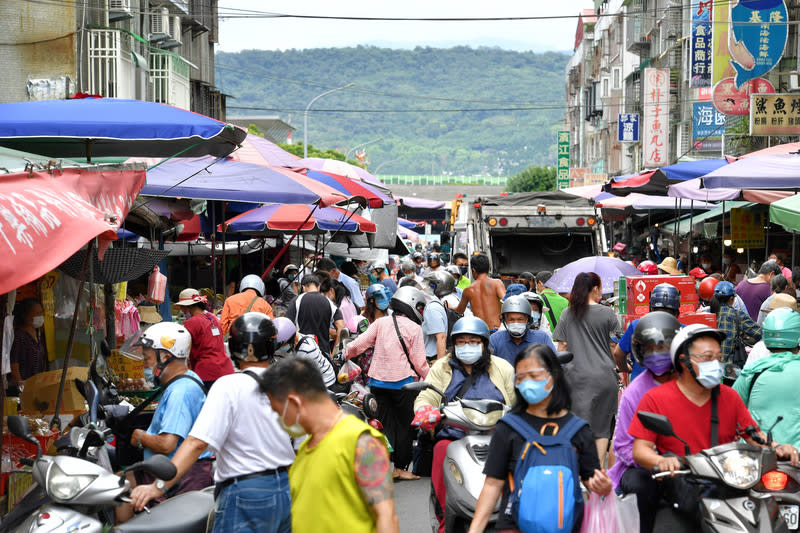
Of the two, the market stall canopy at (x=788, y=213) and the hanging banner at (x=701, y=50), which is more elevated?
the hanging banner at (x=701, y=50)

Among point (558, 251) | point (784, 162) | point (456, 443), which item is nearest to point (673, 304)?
point (456, 443)

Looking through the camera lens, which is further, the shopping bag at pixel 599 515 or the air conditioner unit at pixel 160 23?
the air conditioner unit at pixel 160 23

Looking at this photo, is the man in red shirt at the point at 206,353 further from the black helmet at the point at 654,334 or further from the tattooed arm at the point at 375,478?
the tattooed arm at the point at 375,478

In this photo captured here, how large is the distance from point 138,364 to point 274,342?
418 cm

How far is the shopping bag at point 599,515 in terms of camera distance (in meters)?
4.57

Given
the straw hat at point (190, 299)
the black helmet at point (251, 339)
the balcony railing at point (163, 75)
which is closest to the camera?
the black helmet at point (251, 339)

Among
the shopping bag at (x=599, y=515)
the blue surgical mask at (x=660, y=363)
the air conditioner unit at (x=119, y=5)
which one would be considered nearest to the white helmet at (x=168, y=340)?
the shopping bag at (x=599, y=515)

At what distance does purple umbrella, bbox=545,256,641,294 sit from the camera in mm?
12680

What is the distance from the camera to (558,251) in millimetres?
20125

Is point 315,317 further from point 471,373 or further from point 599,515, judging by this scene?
point 599,515

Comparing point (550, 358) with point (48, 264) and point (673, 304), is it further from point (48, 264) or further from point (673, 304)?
point (673, 304)

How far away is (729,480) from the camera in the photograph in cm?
456

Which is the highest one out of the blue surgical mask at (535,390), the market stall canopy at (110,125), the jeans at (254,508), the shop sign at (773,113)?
the shop sign at (773,113)

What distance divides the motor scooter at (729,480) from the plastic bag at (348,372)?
16.6ft
